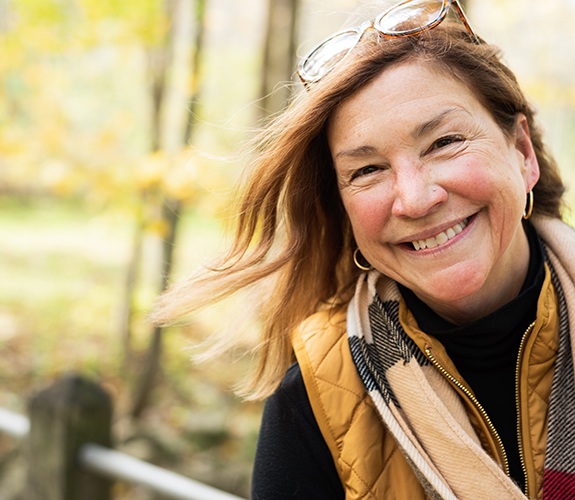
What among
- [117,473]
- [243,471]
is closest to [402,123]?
[117,473]

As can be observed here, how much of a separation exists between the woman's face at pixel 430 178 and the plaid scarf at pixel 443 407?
6.3 inches

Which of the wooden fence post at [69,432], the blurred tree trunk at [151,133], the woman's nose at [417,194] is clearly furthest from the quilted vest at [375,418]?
the blurred tree trunk at [151,133]

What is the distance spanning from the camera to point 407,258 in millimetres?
1730

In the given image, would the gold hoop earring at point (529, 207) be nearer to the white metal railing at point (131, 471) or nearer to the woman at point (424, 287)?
the woman at point (424, 287)

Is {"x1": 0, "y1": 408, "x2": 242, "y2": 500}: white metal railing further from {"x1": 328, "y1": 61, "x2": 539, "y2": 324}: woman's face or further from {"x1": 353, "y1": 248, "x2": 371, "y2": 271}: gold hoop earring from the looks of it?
{"x1": 328, "y1": 61, "x2": 539, "y2": 324}: woman's face

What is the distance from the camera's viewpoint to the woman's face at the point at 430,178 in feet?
5.37

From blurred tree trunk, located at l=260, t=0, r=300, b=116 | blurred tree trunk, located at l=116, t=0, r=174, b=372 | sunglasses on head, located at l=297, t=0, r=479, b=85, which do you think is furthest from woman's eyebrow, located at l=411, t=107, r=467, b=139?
blurred tree trunk, located at l=116, t=0, r=174, b=372

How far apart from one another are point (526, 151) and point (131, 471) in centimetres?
164

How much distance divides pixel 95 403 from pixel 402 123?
5.80 ft

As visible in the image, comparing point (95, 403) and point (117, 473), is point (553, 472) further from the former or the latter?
point (95, 403)

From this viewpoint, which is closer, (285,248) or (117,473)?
(285,248)

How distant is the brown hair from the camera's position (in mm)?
1729

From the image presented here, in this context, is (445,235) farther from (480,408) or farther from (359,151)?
(480,408)

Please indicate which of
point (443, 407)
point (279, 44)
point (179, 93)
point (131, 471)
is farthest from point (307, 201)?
point (179, 93)
